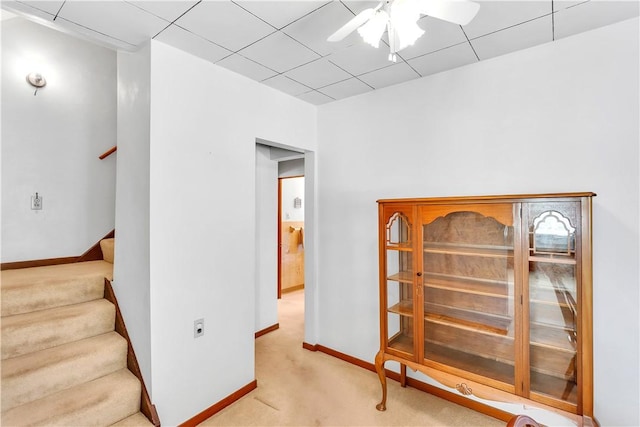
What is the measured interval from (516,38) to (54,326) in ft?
12.3

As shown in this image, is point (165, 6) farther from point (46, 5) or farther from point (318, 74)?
point (318, 74)


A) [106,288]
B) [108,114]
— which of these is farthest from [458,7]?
[108,114]

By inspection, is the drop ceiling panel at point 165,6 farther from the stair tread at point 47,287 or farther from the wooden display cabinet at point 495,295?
the stair tread at point 47,287

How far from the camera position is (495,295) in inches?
80.7

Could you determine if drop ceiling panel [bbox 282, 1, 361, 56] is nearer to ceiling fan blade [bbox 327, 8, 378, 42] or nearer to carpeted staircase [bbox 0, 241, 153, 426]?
ceiling fan blade [bbox 327, 8, 378, 42]

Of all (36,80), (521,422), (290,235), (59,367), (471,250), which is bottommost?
(59,367)

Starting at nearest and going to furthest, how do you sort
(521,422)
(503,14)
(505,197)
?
(521,422), (503,14), (505,197)

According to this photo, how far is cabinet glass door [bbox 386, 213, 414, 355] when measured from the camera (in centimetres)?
234

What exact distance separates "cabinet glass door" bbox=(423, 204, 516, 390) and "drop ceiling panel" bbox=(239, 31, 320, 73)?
153cm

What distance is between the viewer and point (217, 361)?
7.87 feet

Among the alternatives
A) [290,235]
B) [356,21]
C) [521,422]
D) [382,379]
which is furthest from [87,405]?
[290,235]

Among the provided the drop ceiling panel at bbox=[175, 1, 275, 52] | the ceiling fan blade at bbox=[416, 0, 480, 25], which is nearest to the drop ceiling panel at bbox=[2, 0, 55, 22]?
the drop ceiling panel at bbox=[175, 1, 275, 52]

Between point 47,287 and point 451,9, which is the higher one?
point 451,9

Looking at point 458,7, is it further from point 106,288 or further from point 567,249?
point 106,288
